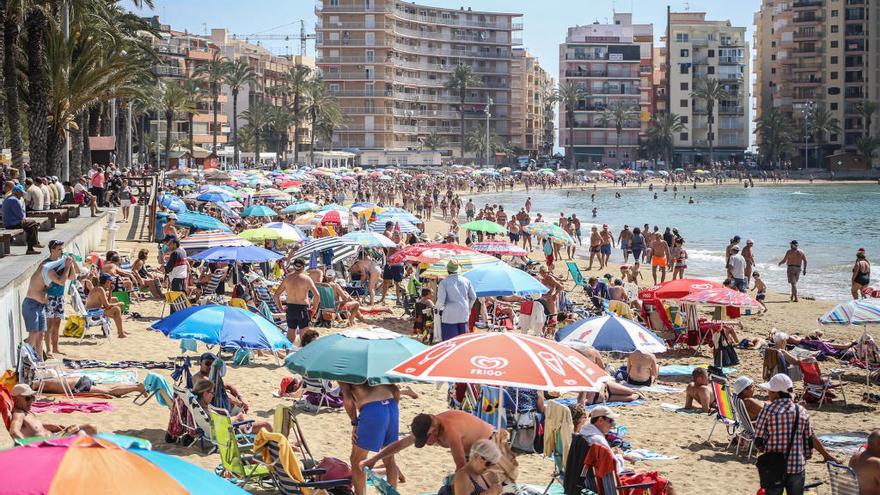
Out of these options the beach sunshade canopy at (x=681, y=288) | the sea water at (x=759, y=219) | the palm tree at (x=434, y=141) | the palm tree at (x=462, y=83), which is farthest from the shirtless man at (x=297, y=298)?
the palm tree at (x=462, y=83)

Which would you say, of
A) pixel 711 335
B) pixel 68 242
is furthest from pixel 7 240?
pixel 711 335

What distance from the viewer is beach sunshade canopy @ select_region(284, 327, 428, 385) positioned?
26.6 ft

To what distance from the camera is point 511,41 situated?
132 m

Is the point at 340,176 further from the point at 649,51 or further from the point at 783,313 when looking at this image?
the point at 649,51

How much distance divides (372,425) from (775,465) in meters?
3.11

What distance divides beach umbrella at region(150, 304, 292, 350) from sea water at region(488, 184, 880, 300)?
1962 cm

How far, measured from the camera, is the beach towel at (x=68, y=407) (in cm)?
1036

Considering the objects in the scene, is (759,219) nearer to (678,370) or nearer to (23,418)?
(678,370)

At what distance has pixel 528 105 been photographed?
142375mm

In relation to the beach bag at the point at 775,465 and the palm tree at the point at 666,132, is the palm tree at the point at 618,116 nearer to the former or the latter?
the palm tree at the point at 666,132

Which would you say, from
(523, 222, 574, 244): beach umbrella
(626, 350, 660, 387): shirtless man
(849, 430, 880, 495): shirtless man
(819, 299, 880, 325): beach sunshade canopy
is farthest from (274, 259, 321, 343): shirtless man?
(523, 222, 574, 244): beach umbrella

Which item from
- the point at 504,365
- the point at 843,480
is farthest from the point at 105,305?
the point at 843,480

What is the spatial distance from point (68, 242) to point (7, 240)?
9.33 feet

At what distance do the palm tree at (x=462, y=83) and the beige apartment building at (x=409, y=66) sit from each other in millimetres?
1248
